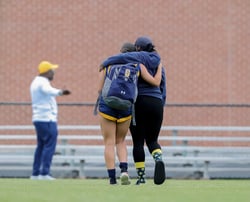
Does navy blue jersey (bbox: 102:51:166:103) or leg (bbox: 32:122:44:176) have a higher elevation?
navy blue jersey (bbox: 102:51:166:103)

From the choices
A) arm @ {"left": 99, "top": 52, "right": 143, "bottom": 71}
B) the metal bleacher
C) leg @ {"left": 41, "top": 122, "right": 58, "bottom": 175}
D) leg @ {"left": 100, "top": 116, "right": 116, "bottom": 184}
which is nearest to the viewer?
arm @ {"left": 99, "top": 52, "right": 143, "bottom": 71}

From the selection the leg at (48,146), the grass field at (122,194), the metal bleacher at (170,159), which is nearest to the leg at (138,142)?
the grass field at (122,194)

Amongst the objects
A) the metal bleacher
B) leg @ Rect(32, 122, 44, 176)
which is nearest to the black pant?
leg @ Rect(32, 122, 44, 176)

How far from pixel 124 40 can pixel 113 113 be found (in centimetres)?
1136

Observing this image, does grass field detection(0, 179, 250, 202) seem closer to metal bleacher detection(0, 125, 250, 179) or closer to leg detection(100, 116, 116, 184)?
leg detection(100, 116, 116, 184)

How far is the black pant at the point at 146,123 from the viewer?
39.6 feet

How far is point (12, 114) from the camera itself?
854 inches

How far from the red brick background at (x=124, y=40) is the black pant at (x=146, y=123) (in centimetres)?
1091

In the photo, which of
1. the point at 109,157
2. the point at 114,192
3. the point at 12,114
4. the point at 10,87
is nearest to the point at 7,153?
the point at 12,114

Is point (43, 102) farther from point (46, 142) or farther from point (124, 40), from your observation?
point (124, 40)

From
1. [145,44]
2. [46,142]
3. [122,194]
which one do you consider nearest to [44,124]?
[46,142]

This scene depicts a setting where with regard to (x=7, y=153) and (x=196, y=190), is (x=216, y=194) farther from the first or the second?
(x=7, y=153)

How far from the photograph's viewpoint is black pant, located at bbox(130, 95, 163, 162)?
12.1 metres

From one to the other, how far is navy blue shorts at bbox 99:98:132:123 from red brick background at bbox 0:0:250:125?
11172 mm
